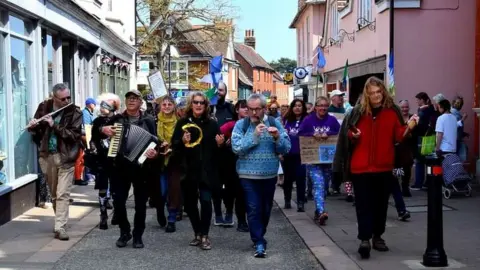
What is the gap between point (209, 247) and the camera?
7.78 metres

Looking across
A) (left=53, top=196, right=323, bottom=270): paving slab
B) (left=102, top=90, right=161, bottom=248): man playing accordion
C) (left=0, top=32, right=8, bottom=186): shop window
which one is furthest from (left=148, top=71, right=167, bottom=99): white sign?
(left=102, top=90, right=161, bottom=248): man playing accordion

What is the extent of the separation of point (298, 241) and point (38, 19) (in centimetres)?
575

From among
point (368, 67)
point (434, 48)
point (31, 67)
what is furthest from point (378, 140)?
point (368, 67)

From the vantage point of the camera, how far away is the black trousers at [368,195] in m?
7.01

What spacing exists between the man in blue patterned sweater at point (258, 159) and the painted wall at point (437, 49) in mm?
8333

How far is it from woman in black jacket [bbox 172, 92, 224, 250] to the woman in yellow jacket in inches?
36.0

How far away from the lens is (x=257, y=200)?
7309mm

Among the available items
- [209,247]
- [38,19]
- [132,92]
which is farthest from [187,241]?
[38,19]

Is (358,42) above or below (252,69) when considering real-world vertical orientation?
below

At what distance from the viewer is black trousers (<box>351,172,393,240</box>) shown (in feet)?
23.0

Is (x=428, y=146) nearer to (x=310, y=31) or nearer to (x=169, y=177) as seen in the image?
(x=169, y=177)

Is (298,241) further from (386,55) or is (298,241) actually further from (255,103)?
(386,55)

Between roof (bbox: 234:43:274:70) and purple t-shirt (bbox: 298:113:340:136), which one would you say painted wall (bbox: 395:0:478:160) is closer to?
purple t-shirt (bbox: 298:113:340:136)

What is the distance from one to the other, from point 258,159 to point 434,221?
189 cm
